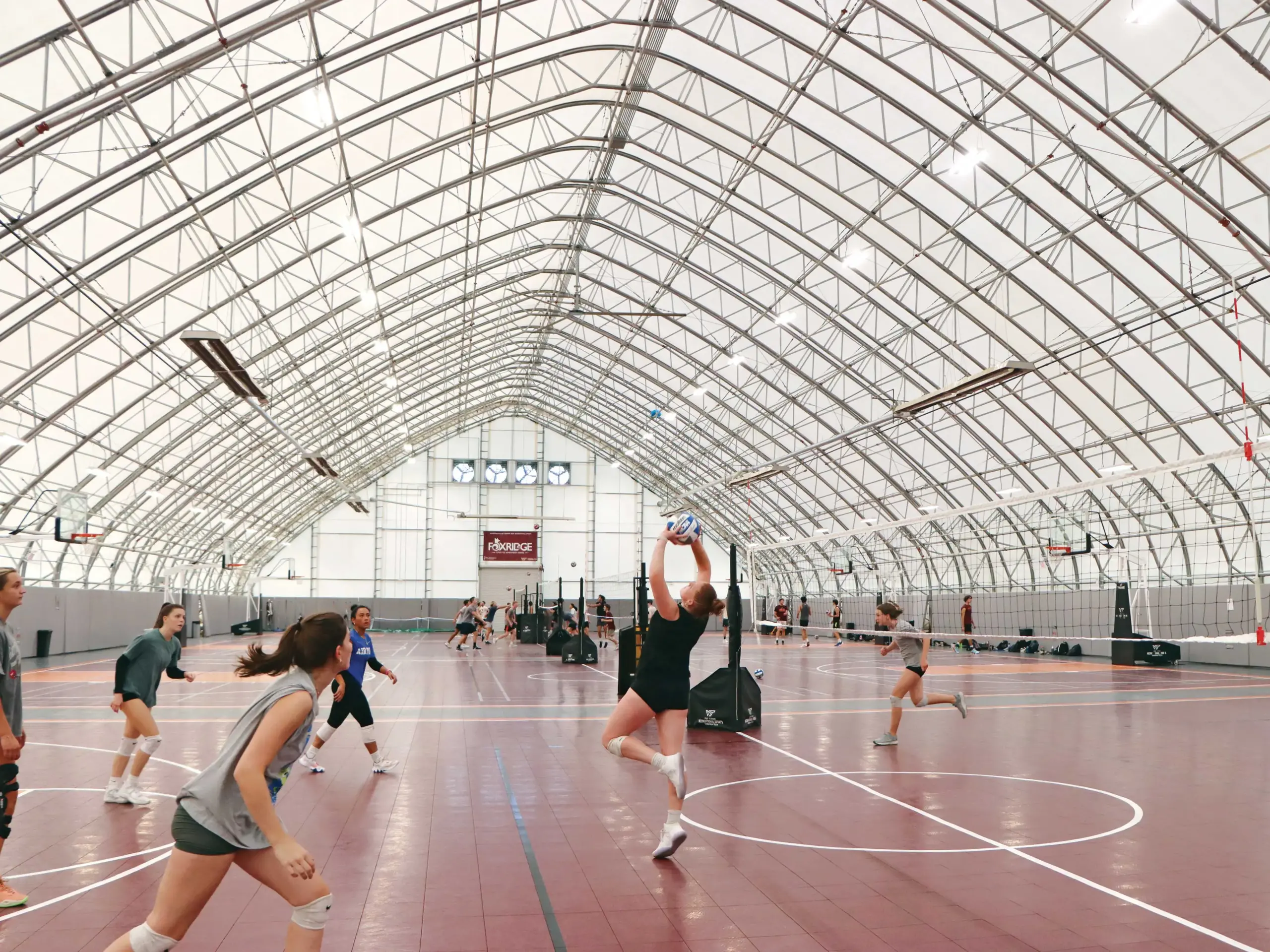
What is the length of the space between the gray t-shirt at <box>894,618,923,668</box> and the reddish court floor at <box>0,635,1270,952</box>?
1.01 metres

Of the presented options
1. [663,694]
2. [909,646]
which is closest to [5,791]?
[663,694]

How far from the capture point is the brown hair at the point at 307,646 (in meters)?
3.27

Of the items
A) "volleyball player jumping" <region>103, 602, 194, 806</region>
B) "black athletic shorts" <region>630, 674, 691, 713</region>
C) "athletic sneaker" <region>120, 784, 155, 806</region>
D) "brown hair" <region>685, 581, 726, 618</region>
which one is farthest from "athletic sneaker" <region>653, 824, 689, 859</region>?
"athletic sneaker" <region>120, 784, 155, 806</region>

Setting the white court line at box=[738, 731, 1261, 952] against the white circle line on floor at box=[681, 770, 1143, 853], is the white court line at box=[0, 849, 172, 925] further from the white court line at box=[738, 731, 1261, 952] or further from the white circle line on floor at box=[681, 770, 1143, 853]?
the white court line at box=[738, 731, 1261, 952]

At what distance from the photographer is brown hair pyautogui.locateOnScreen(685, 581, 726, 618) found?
5.86m

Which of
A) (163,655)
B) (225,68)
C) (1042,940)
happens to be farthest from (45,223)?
(1042,940)

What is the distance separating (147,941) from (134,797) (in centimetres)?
539

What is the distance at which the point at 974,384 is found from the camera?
74.2ft

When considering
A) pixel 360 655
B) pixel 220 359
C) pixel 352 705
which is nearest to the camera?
pixel 352 705

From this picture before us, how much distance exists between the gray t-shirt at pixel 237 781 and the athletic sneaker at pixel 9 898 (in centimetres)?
292

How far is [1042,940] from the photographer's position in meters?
4.55

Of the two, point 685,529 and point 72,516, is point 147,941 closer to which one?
point 685,529

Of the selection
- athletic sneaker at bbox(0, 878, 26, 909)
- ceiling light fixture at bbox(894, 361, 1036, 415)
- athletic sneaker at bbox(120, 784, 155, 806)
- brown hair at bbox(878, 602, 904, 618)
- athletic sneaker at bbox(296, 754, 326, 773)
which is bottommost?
athletic sneaker at bbox(296, 754, 326, 773)

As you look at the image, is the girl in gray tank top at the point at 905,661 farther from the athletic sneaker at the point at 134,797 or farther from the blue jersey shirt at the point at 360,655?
the athletic sneaker at the point at 134,797
